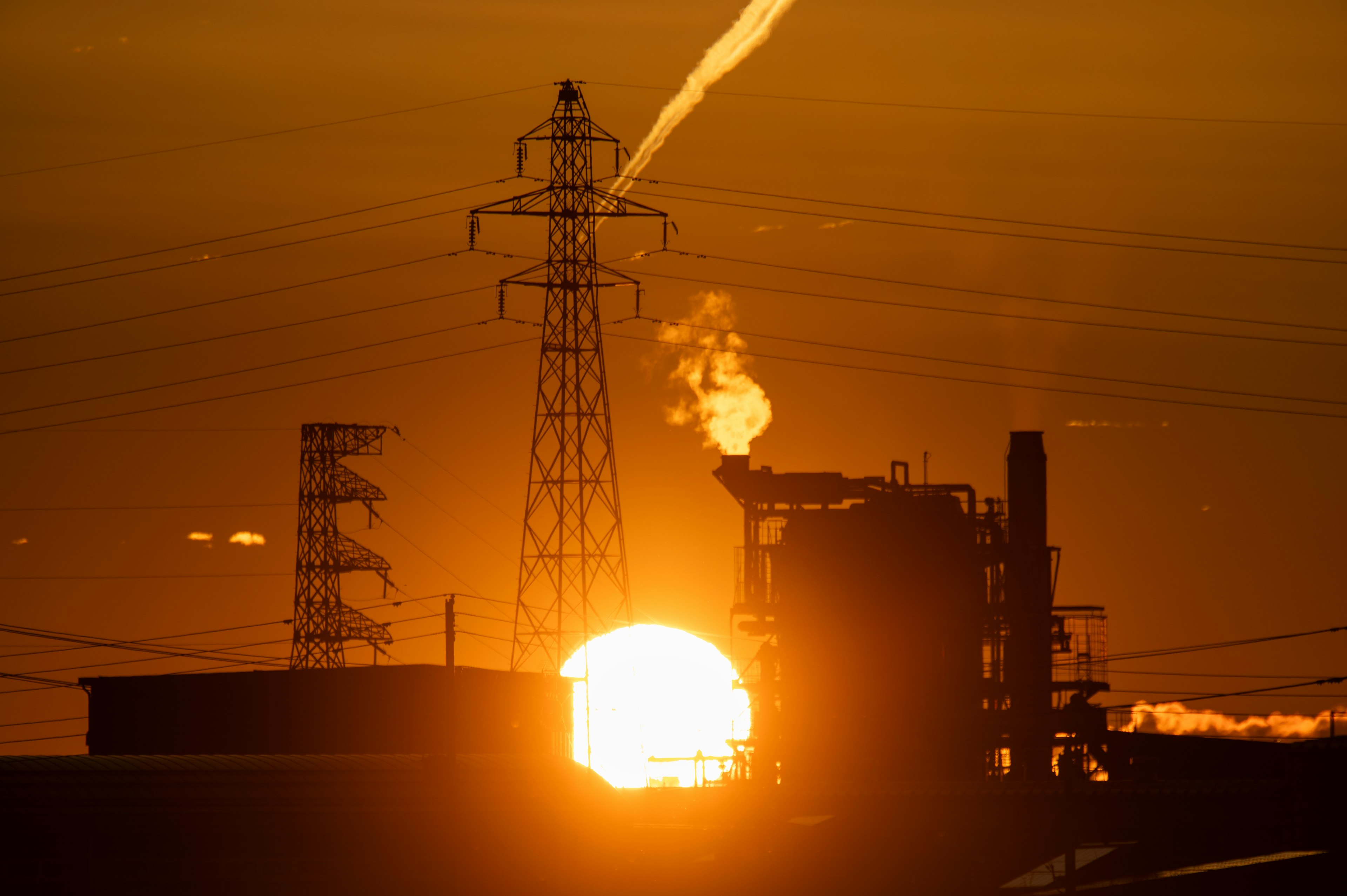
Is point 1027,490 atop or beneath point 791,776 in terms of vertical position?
atop

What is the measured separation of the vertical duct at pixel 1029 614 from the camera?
48.2m

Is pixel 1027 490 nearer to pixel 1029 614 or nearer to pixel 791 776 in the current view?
pixel 1029 614

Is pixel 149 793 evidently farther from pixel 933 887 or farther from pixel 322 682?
pixel 933 887

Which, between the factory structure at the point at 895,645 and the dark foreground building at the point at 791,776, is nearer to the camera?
the dark foreground building at the point at 791,776

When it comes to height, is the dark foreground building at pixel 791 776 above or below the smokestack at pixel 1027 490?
below

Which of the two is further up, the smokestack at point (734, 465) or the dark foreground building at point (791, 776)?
the smokestack at point (734, 465)

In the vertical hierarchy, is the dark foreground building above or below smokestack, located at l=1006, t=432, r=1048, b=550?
below

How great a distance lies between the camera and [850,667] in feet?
157

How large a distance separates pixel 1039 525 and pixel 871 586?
7186 millimetres

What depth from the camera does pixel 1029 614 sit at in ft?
164

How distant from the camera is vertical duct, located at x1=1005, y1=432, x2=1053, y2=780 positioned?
158ft

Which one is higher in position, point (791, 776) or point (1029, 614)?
point (1029, 614)

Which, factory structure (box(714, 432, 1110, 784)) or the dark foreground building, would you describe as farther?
factory structure (box(714, 432, 1110, 784))

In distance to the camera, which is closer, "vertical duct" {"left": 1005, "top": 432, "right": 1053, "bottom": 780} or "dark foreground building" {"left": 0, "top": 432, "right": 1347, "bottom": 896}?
"dark foreground building" {"left": 0, "top": 432, "right": 1347, "bottom": 896}
